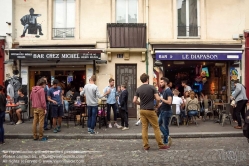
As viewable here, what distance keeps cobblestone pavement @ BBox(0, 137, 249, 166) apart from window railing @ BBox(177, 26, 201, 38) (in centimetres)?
585

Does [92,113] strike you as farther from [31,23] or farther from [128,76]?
[31,23]

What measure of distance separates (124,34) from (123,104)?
153 inches

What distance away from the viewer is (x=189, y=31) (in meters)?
13.3

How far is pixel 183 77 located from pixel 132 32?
12.4ft

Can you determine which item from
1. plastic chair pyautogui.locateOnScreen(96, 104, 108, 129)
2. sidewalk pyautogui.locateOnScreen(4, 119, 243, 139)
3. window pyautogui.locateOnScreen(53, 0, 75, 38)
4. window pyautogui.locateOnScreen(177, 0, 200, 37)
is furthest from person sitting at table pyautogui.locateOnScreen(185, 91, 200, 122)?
window pyautogui.locateOnScreen(53, 0, 75, 38)

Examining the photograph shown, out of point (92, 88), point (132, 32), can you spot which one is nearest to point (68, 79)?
point (132, 32)

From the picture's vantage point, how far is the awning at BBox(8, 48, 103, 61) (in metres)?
12.0

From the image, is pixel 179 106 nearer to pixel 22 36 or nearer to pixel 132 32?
pixel 132 32

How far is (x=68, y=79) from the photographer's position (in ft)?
44.1

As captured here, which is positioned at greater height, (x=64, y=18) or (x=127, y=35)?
(x=64, y=18)

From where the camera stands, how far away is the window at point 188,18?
1329 centimetres

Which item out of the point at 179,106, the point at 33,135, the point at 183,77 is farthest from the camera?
the point at 183,77

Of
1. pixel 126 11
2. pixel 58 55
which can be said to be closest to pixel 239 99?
pixel 126 11

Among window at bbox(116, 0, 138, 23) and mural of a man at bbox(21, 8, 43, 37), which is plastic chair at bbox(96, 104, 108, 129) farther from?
mural of a man at bbox(21, 8, 43, 37)
